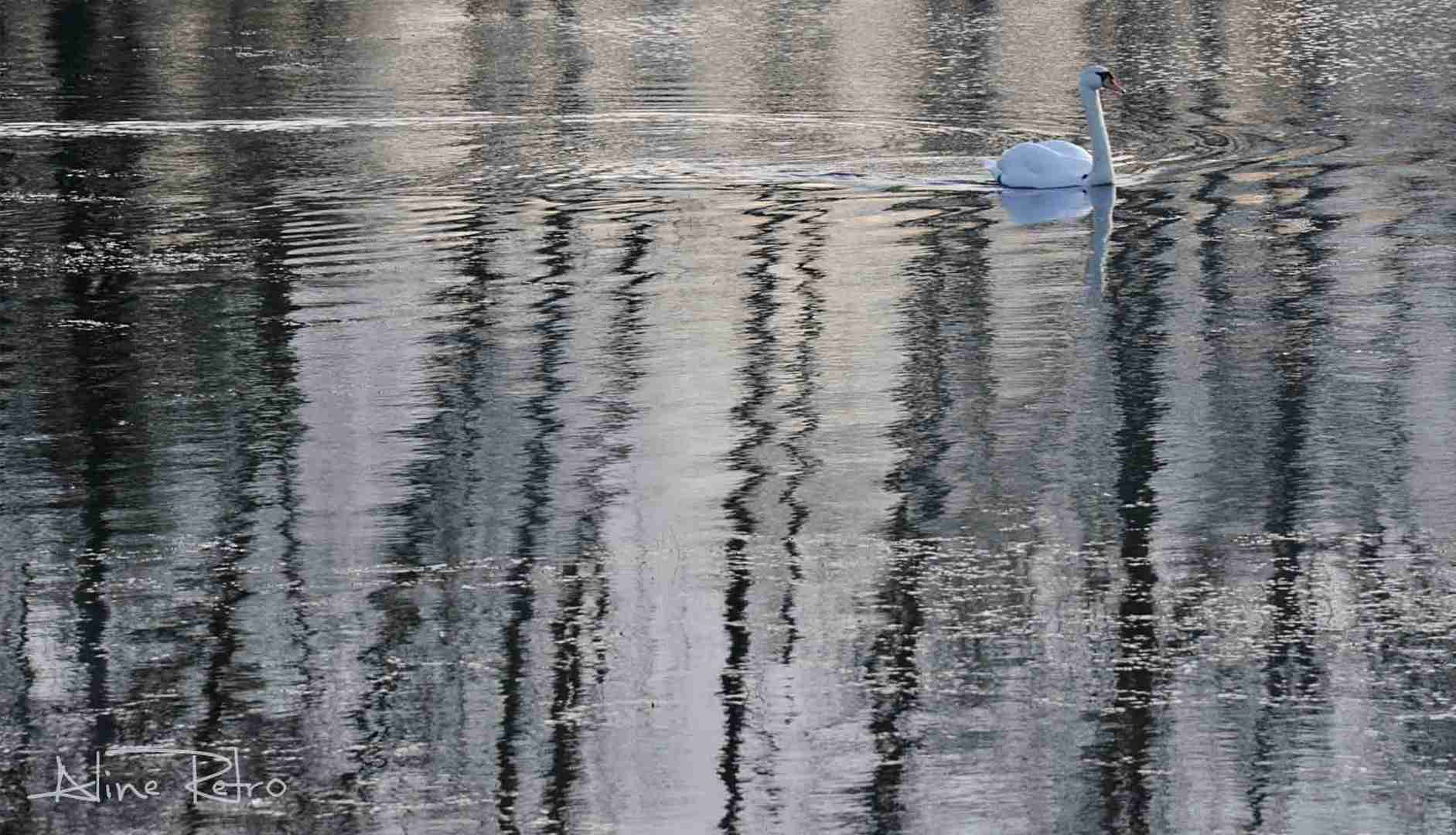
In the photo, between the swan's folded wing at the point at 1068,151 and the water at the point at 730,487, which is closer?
the water at the point at 730,487

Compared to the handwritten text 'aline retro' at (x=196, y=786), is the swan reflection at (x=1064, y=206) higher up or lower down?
lower down

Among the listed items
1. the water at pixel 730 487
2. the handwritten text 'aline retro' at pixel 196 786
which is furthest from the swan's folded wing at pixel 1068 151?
the handwritten text 'aline retro' at pixel 196 786

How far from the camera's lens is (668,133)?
76.6 ft

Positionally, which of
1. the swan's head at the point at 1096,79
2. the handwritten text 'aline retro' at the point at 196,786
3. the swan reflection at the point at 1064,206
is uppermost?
the swan's head at the point at 1096,79

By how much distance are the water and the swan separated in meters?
0.33

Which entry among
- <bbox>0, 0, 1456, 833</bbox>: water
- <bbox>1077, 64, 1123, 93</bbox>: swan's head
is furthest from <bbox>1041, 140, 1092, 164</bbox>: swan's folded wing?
<bbox>1077, 64, 1123, 93</bbox>: swan's head

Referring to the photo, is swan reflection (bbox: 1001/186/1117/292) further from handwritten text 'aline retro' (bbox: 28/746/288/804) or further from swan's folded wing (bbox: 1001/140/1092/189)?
handwritten text 'aline retro' (bbox: 28/746/288/804)

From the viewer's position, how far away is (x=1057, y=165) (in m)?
19.2

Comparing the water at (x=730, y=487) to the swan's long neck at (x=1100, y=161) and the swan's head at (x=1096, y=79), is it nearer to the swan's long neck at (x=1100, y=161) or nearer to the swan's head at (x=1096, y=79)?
the swan's long neck at (x=1100, y=161)

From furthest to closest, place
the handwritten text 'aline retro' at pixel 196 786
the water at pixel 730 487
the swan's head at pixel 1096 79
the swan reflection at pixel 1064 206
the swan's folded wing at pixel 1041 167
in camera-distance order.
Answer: the swan's head at pixel 1096 79
the swan's folded wing at pixel 1041 167
the swan reflection at pixel 1064 206
the water at pixel 730 487
the handwritten text 'aline retro' at pixel 196 786

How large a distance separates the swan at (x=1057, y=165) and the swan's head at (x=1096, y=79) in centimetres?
60

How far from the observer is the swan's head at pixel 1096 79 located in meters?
20.2

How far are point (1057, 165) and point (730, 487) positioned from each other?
933 centimetres

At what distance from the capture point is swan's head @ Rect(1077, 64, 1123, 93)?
66.4 ft
